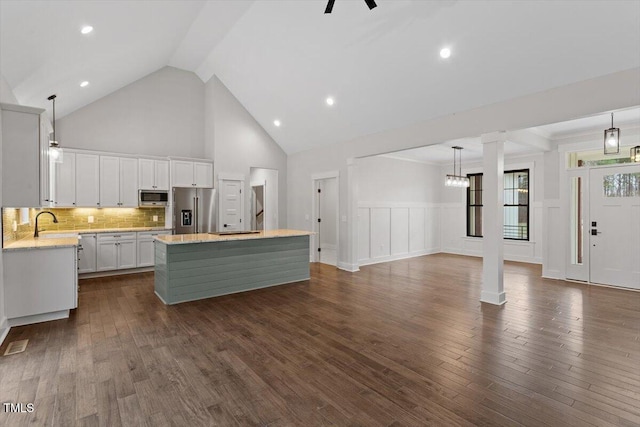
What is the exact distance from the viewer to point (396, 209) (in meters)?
8.62

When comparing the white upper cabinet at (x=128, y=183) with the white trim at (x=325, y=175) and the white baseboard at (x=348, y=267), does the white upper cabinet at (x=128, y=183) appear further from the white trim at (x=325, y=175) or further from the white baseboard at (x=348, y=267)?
the white baseboard at (x=348, y=267)

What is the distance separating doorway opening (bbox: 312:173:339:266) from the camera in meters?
7.84

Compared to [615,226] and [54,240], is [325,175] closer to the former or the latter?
[54,240]

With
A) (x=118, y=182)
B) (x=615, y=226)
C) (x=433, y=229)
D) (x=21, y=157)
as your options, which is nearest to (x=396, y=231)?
(x=433, y=229)

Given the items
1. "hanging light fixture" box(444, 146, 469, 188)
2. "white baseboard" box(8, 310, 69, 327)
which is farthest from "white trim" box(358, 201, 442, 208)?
"white baseboard" box(8, 310, 69, 327)

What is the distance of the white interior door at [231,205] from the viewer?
7.57m

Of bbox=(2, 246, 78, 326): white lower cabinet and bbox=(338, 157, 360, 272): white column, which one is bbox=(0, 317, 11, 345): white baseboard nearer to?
bbox=(2, 246, 78, 326): white lower cabinet

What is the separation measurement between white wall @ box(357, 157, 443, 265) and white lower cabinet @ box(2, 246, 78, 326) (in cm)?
547

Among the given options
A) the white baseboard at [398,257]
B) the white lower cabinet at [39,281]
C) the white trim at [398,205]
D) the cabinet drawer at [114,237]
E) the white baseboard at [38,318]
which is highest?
the white trim at [398,205]

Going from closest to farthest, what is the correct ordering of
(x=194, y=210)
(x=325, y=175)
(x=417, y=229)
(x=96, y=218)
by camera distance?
(x=96, y=218) → (x=194, y=210) → (x=325, y=175) → (x=417, y=229)

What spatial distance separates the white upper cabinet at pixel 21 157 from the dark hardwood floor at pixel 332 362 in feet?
4.90

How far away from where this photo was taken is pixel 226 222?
25.0ft

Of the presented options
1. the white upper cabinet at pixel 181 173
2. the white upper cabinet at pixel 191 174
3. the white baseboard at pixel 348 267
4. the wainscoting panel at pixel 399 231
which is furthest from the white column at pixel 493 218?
the white upper cabinet at pixel 181 173

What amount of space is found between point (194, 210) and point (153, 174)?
1124 mm
